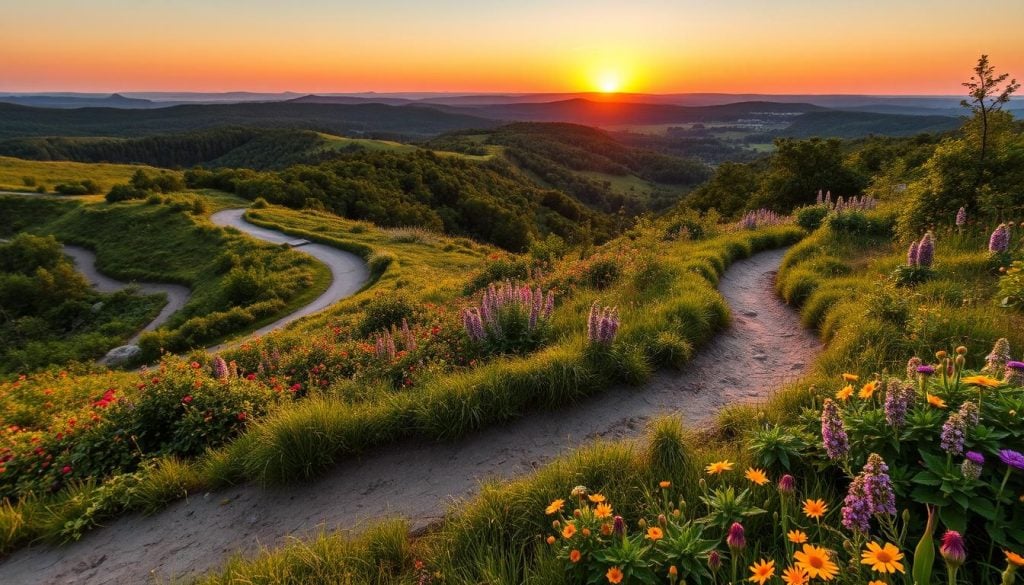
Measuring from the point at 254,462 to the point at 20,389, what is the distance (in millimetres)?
10773

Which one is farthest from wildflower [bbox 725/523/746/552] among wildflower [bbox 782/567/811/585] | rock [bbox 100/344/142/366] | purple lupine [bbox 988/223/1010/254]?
rock [bbox 100/344/142/366]

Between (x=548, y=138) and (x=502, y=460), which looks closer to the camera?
(x=502, y=460)

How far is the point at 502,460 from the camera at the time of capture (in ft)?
17.5

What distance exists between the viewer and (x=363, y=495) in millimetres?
5055

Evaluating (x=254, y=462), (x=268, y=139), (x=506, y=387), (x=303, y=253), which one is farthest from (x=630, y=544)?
(x=268, y=139)

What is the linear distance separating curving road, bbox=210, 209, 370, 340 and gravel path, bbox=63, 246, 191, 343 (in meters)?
5.92

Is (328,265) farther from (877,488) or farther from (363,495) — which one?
(877,488)

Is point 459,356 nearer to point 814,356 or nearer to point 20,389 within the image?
point 814,356

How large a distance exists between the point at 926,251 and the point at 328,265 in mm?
27158

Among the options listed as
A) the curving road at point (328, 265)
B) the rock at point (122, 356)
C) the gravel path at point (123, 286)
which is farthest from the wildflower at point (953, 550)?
the gravel path at point (123, 286)

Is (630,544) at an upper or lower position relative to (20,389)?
upper

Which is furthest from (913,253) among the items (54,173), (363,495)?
(54,173)

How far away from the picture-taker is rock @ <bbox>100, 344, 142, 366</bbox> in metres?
20.4

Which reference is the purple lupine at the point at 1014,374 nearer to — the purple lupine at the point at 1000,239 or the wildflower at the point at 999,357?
the wildflower at the point at 999,357
